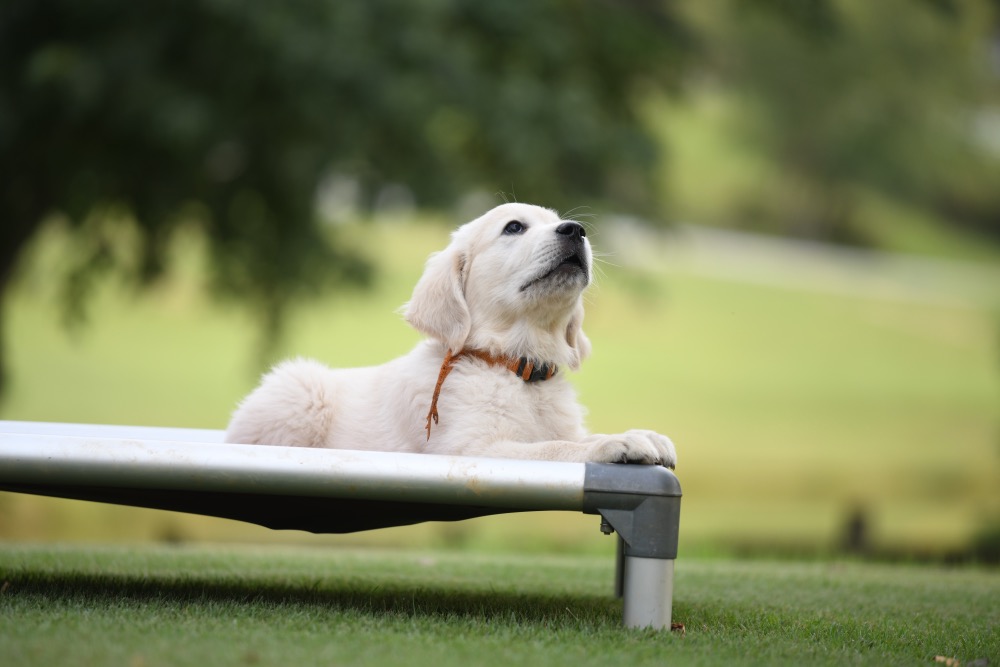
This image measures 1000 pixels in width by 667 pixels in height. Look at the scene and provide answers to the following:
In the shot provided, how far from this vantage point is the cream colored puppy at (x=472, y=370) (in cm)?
405

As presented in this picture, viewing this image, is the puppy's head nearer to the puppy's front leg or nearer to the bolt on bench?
the puppy's front leg

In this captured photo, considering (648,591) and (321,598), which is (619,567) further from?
(321,598)

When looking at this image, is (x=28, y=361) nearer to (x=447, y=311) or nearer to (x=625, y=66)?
(x=625, y=66)

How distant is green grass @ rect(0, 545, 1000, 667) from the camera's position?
10.3 feet

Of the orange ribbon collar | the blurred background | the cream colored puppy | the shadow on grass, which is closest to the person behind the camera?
the shadow on grass

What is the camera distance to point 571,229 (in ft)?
13.7

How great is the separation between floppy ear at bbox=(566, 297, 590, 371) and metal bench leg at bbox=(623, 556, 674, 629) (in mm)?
1084

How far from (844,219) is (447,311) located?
3387 cm

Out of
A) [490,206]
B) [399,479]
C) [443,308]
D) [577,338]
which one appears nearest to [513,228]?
[443,308]

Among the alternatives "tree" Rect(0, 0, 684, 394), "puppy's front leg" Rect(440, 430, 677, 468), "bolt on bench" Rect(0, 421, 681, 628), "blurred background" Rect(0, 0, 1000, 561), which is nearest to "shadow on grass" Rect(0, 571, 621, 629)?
"bolt on bench" Rect(0, 421, 681, 628)

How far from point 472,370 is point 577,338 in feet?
2.00

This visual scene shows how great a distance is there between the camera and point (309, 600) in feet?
13.5

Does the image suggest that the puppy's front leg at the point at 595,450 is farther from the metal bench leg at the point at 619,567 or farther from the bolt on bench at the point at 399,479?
the metal bench leg at the point at 619,567

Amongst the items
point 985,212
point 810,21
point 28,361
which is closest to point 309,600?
point 810,21
